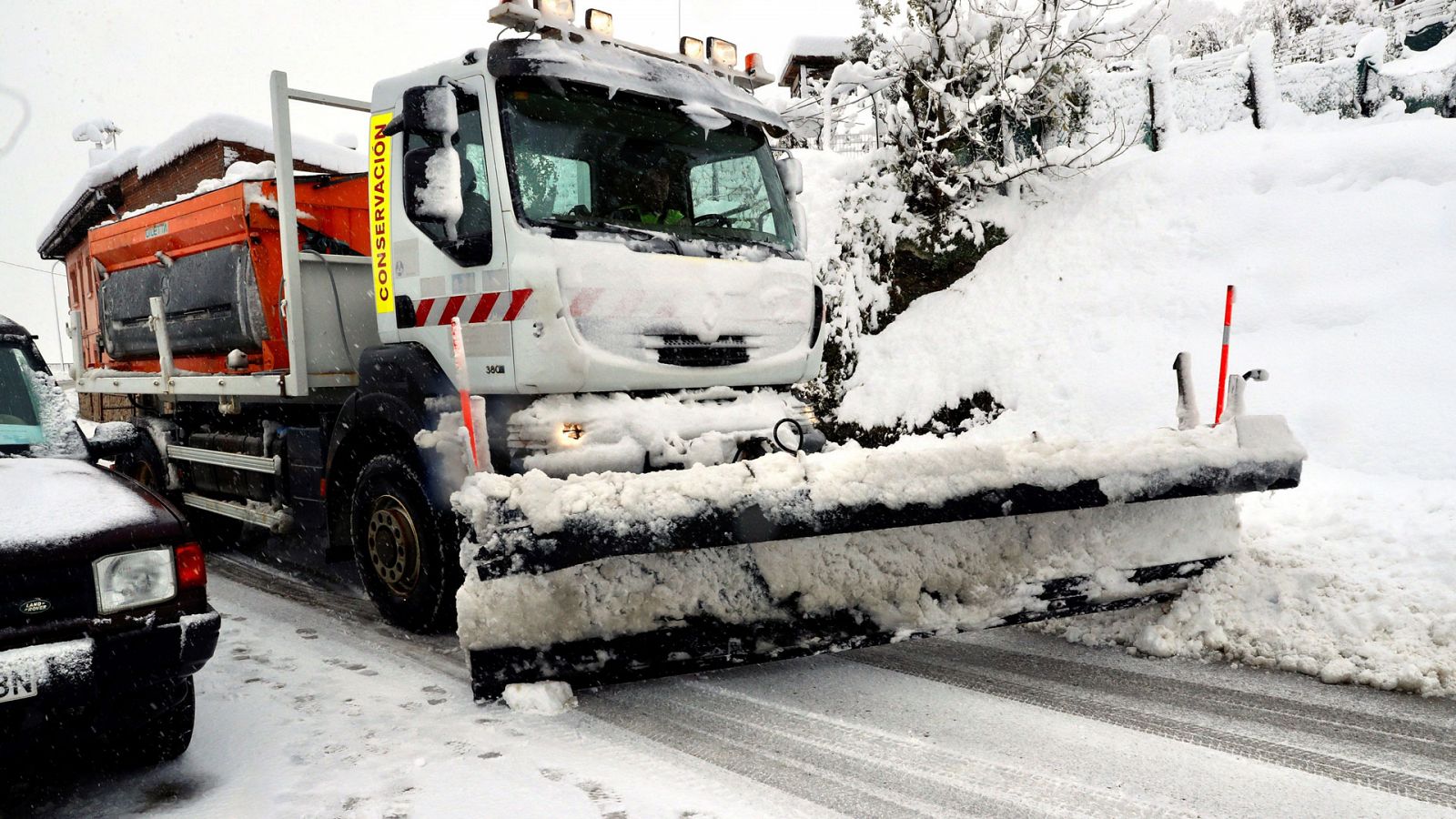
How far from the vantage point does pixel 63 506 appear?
302 centimetres

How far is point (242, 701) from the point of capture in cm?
376

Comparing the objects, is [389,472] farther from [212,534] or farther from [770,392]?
[212,534]

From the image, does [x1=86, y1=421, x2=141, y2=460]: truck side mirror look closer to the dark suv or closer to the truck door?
the dark suv

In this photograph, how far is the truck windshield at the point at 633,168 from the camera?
423 cm

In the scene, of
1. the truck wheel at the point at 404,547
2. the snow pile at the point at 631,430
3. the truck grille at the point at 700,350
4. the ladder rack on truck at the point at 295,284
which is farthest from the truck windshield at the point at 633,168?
the ladder rack on truck at the point at 295,284

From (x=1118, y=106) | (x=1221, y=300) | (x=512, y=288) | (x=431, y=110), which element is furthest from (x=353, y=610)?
(x=1118, y=106)

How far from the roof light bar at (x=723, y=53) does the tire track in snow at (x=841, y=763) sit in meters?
3.70

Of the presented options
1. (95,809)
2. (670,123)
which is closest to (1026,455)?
(670,123)

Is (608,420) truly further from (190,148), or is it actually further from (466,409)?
(190,148)

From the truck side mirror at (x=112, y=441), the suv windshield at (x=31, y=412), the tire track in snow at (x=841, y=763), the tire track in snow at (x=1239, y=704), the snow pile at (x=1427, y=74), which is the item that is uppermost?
the snow pile at (x=1427, y=74)

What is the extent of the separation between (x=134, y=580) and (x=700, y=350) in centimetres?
253

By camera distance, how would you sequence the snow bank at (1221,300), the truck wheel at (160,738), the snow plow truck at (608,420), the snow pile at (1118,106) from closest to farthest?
the truck wheel at (160,738), the snow plow truck at (608,420), the snow bank at (1221,300), the snow pile at (1118,106)

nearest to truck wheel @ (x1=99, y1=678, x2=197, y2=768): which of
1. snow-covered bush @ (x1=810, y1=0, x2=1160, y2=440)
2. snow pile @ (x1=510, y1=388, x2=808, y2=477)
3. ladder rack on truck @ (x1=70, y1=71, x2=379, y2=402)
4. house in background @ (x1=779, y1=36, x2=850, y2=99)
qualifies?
snow pile @ (x1=510, y1=388, x2=808, y2=477)

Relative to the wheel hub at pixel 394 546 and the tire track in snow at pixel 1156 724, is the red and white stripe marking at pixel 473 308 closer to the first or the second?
the wheel hub at pixel 394 546
